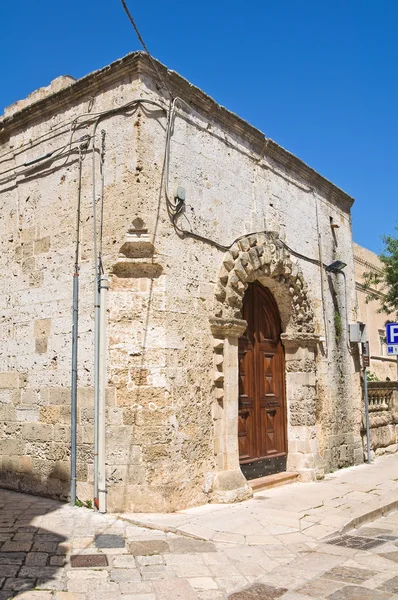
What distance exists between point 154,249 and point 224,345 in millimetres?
1441

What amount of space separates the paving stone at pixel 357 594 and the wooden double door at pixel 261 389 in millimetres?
3340

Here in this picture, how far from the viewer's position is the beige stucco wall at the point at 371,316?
17516 mm

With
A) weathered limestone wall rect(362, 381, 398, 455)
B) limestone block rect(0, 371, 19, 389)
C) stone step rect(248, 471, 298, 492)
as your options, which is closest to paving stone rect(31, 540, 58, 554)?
limestone block rect(0, 371, 19, 389)

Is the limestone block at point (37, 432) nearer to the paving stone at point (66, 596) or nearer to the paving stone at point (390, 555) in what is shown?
the paving stone at point (66, 596)

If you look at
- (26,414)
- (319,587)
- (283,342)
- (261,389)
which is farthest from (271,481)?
(319,587)

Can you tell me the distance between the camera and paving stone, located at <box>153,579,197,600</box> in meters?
3.63

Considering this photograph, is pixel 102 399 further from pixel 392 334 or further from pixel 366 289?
pixel 366 289

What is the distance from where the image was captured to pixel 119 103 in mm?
6094

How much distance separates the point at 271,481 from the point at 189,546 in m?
2.82

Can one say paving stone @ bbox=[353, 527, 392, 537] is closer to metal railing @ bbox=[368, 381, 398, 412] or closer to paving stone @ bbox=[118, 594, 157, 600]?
paving stone @ bbox=[118, 594, 157, 600]

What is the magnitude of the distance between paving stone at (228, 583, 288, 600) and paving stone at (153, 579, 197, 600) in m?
0.27

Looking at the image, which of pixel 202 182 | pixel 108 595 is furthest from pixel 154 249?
pixel 108 595

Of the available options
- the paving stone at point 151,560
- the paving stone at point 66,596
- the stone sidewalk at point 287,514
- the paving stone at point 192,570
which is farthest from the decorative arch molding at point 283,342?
the paving stone at point 66,596

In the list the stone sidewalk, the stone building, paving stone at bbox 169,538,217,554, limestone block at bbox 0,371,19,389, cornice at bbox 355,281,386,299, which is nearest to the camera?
paving stone at bbox 169,538,217,554
